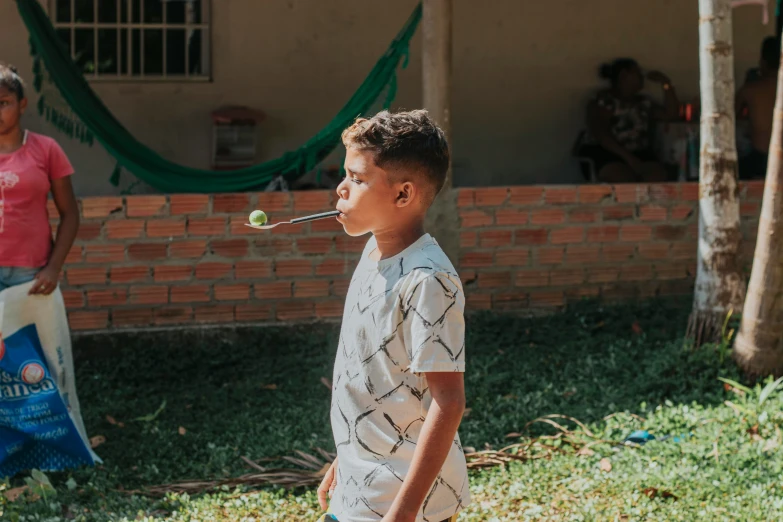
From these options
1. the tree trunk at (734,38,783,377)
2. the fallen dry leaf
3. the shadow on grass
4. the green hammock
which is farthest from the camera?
the green hammock

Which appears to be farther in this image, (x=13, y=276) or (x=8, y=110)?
(x=13, y=276)

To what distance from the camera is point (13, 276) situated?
4.31m

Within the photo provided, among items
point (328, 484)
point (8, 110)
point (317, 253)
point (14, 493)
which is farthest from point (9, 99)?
point (328, 484)

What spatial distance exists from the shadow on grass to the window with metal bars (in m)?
2.55

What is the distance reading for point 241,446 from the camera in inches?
182

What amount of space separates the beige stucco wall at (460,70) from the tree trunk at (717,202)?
3.02 metres

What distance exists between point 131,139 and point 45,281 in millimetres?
1733

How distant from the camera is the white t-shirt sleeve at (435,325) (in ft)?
6.97

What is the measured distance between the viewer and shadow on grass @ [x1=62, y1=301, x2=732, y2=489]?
4.62 metres

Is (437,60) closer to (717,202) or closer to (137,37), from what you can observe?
(717,202)

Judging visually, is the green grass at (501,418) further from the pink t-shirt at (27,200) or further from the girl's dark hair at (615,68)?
the girl's dark hair at (615,68)

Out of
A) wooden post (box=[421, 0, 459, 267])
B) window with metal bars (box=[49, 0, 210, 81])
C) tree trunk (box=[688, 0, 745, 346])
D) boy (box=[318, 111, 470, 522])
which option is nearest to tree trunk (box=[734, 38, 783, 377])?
tree trunk (box=[688, 0, 745, 346])

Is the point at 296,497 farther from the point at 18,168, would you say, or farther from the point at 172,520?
the point at 18,168

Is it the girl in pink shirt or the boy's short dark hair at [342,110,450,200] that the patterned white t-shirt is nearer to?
the boy's short dark hair at [342,110,450,200]
